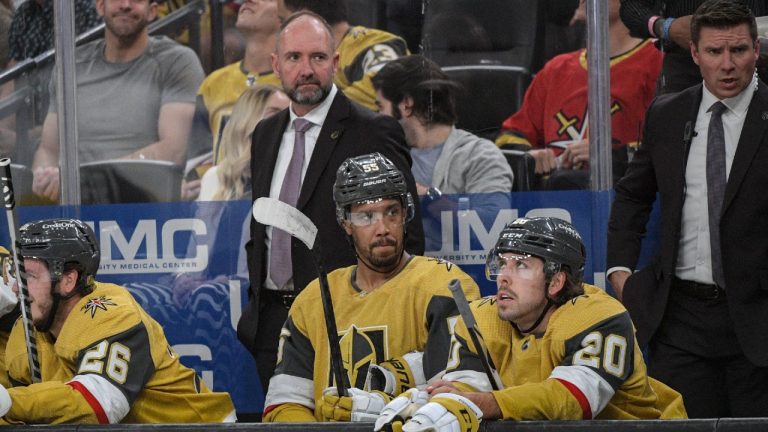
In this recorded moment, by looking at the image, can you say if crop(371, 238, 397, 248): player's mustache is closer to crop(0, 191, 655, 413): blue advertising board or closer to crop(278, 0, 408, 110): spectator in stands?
crop(0, 191, 655, 413): blue advertising board

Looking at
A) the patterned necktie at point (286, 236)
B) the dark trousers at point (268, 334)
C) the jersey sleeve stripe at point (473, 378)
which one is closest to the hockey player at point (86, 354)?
the dark trousers at point (268, 334)

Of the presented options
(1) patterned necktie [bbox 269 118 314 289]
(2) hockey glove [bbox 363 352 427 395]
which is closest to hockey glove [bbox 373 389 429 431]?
(2) hockey glove [bbox 363 352 427 395]

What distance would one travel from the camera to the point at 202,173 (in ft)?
17.2

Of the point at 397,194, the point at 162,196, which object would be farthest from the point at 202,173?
the point at 397,194

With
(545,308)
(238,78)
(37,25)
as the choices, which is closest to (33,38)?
(37,25)

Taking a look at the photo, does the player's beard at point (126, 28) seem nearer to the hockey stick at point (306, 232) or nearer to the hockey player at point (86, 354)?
the hockey player at point (86, 354)

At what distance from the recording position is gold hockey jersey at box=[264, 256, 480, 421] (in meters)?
3.96

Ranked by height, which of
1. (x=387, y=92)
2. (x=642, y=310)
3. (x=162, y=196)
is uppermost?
(x=387, y=92)

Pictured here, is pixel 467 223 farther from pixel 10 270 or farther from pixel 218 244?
pixel 10 270

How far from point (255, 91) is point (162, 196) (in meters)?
0.54

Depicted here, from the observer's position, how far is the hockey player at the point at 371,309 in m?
3.93

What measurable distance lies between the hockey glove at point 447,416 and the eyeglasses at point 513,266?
68 centimetres

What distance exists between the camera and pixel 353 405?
351 cm

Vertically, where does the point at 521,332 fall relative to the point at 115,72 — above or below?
below
